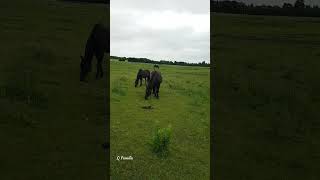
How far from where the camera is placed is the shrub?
8.07 metres

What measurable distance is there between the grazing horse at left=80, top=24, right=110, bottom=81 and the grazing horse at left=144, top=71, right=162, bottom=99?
1.06 meters

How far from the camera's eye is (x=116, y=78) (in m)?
8.38

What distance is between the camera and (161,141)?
318 inches

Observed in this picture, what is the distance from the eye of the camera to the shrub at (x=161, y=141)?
807cm

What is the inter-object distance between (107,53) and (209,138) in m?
2.83
